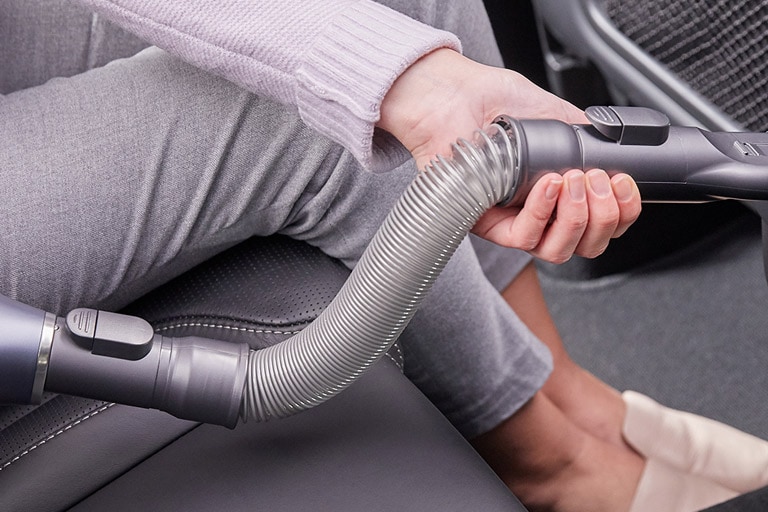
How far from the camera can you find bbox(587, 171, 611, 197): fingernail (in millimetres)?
532

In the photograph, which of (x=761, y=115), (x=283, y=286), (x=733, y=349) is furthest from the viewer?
(x=733, y=349)

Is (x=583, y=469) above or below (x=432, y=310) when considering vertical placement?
below

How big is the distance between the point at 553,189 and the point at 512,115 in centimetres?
9

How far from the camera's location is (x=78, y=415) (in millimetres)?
611

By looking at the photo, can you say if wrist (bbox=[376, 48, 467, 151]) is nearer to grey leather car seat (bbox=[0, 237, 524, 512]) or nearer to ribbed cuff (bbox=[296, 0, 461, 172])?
ribbed cuff (bbox=[296, 0, 461, 172])

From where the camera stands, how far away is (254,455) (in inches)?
23.3

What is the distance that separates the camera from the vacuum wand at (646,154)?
1.75 feet

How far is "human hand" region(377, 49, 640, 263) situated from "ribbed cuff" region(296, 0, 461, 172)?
0.02 metres

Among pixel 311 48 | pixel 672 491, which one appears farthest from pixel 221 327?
pixel 672 491

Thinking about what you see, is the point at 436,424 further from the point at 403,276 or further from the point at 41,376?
the point at 41,376

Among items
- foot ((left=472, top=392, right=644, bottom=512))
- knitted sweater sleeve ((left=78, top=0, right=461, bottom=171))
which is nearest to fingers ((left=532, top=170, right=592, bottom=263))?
knitted sweater sleeve ((left=78, top=0, right=461, bottom=171))

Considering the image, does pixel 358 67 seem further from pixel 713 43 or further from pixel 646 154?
pixel 713 43

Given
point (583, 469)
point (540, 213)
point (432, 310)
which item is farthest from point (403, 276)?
point (583, 469)

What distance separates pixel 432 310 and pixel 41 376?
300mm
